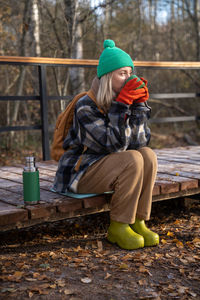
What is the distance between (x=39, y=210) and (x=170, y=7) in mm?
18359

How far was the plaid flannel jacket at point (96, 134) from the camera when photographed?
2.75m

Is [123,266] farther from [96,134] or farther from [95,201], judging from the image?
[96,134]

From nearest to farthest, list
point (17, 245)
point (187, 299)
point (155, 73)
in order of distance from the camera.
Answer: point (187, 299) < point (17, 245) < point (155, 73)

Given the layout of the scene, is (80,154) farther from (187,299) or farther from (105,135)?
(187,299)

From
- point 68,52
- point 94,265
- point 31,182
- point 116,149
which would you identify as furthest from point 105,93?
point 68,52

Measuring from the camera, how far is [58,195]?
125 inches

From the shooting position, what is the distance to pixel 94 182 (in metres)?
2.94

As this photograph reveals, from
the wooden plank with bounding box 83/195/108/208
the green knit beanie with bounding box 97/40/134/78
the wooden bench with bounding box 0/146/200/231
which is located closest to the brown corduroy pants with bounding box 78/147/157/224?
the wooden plank with bounding box 83/195/108/208

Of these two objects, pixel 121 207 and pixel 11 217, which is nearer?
pixel 11 217

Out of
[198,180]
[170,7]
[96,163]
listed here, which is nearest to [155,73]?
[170,7]

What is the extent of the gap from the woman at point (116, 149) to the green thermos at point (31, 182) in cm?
23

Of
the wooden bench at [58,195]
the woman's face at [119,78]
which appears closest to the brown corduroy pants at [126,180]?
the wooden bench at [58,195]

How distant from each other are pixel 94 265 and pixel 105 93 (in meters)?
1.20

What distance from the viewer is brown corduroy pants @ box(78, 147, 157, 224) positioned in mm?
2807
